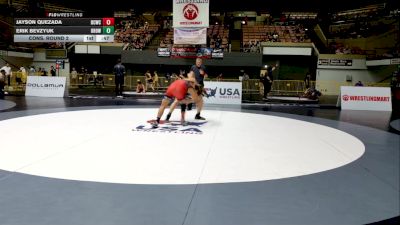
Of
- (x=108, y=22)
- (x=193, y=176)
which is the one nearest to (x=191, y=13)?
(x=108, y=22)

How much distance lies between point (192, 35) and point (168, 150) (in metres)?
9.50

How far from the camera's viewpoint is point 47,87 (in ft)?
50.1

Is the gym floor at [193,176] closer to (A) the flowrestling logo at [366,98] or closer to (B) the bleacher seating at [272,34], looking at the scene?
(A) the flowrestling logo at [366,98]

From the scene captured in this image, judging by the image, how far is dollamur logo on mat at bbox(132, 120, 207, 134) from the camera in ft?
21.9

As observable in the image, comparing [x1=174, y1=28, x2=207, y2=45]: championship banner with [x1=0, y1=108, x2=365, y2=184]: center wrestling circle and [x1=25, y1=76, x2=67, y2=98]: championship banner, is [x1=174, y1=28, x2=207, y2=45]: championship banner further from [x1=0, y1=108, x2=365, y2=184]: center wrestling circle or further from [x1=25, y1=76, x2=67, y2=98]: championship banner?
[x1=0, y1=108, x2=365, y2=184]: center wrestling circle

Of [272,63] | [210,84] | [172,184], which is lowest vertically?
[172,184]

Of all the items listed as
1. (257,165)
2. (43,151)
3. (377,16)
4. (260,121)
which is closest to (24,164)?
(43,151)

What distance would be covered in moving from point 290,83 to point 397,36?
9561 millimetres

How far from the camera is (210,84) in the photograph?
1442 centimetres

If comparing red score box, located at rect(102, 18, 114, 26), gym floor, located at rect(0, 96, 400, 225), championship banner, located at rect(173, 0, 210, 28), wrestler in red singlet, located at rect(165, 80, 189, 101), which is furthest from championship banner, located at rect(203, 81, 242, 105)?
gym floor, located at rect(0, 96, 400, 225)

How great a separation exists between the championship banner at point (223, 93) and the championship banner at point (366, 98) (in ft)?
13.4

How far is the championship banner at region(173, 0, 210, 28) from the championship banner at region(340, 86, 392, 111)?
6.14 metres

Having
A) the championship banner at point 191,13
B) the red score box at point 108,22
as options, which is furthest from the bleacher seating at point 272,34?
the red score box at point 108,22

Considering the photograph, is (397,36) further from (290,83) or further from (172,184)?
(172,184)
